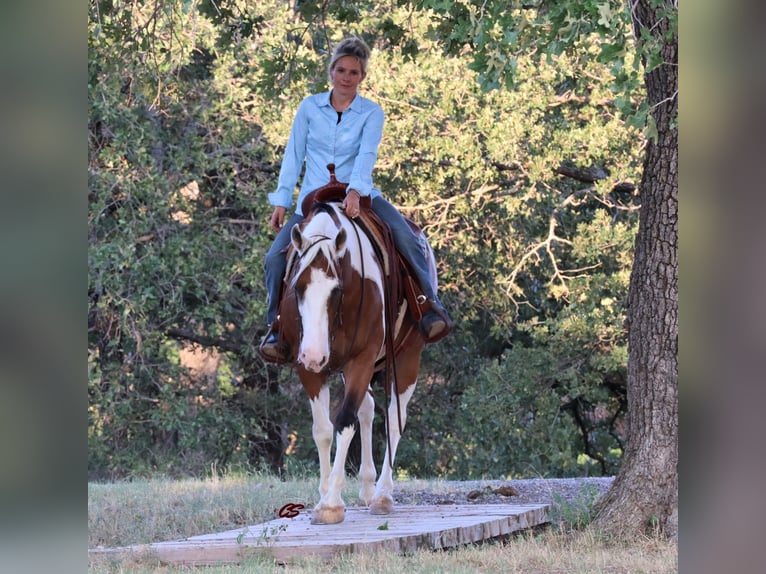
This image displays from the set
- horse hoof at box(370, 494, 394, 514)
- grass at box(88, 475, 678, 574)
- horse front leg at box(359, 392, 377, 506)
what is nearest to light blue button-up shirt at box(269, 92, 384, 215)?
horse front leg at box(359, 392, 377, 506)

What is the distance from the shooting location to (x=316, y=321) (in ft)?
20.7

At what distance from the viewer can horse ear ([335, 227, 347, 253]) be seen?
6.57 meters

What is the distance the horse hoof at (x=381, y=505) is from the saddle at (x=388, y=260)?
924 millimetres

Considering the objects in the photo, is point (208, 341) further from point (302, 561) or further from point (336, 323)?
point (302, 561)

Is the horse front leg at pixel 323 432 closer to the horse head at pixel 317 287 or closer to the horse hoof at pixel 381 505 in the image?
the horse hoof at pixel 381 505

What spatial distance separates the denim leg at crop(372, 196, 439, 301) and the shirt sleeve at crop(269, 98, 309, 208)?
0.59m

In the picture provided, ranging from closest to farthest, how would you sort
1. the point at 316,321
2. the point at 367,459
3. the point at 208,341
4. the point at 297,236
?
1. the point at 316,321
2. the point at 297,236
3. the point at 367,459
4. the point at 208,341

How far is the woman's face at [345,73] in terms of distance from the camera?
282 inches

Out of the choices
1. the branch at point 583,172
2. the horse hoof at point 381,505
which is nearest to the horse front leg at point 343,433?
the horse hoof at point 381,505

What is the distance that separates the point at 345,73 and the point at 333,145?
450mm

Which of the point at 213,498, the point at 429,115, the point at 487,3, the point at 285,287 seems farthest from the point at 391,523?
the point at 429,115

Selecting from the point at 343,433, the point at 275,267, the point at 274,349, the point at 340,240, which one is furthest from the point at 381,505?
the point at 340,240

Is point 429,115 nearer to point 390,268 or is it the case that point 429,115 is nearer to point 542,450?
point 542,450
